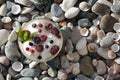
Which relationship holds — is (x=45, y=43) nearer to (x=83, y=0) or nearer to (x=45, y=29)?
(x=45, y=29)

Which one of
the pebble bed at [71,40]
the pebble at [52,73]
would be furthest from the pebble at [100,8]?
the pebble at [52,73]

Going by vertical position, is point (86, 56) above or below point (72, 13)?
below

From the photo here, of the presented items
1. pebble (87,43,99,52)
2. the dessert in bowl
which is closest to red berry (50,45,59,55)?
the dessert in bowl

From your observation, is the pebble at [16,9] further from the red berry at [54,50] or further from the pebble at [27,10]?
the red berry at [54,50]

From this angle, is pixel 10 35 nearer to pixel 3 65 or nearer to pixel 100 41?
pixel 3 65

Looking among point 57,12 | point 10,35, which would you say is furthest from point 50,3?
point 10,35

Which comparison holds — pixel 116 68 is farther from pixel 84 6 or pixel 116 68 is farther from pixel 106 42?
pixel 84 6
